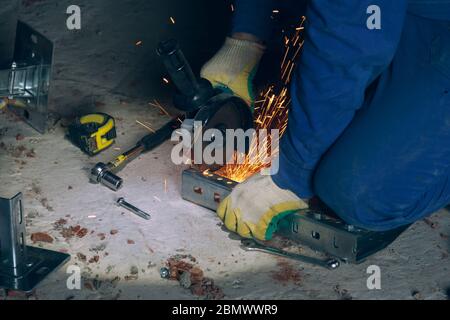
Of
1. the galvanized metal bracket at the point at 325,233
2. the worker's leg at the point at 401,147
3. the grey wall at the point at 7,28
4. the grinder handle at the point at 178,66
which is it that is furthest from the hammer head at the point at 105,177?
the grey wall at the point at 7,28

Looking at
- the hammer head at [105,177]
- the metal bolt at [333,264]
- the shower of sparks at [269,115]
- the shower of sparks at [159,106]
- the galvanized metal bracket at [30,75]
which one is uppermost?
the galvanized metal bracket at [30,75]

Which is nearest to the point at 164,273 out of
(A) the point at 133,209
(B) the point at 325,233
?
(A) the point at 133,209

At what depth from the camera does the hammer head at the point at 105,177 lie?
3062mm

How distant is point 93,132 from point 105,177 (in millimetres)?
272

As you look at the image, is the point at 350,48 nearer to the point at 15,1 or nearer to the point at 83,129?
the point at 83,129

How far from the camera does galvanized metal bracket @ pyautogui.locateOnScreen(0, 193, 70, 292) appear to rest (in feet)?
8.16

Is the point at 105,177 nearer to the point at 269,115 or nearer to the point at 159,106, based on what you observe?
the point at 159,106

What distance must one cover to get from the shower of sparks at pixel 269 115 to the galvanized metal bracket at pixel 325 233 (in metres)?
0.18

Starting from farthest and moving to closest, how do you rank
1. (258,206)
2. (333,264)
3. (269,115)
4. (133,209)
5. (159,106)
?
(159,106)
(269,115)
(133,209)
(258,206)
(333,264)

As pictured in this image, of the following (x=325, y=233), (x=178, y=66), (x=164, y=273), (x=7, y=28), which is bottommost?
(x=164, y=273)

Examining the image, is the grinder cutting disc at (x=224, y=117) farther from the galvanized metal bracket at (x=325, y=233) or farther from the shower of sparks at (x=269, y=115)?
the galvanized metal bracket at (x=325, y=233)

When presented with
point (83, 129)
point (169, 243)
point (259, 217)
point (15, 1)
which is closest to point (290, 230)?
point (259, 217)

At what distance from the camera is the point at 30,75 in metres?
3.07

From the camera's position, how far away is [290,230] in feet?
9.27
